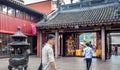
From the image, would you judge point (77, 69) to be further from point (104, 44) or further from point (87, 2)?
point (87, 2)

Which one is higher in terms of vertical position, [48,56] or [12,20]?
[12,20]

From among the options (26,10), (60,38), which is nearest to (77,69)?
(60,38)

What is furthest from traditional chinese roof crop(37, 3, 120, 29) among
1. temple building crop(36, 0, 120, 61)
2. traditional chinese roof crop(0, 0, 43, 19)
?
traditional chinese roof crop(0, 0, 43, 19)

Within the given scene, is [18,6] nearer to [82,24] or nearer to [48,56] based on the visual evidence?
[82,24]

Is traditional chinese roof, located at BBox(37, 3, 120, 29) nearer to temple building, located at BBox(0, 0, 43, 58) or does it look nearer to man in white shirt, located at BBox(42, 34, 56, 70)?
temple building, located at BBox(0, 0, 43, 58)

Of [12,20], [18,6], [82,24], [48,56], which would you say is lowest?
[48,56]

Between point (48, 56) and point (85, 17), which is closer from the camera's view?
point (48, 56)

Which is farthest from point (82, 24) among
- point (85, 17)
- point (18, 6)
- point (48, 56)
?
point (48, 56)

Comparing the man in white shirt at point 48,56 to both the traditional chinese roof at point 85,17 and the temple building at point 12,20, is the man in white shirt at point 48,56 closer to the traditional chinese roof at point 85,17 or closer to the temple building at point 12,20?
the traditional chinese roof at point 85,17

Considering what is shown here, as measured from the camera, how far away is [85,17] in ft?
71.6

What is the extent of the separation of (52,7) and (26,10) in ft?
23.2

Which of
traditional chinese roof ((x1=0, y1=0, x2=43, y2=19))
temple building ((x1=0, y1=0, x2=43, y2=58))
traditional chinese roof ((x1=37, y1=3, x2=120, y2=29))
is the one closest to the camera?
traditional chinese roof ((x1=37, y1=3, x2=120, y2=29))

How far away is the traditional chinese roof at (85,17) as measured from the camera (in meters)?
19.8

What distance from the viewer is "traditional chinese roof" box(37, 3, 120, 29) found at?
1984cm
